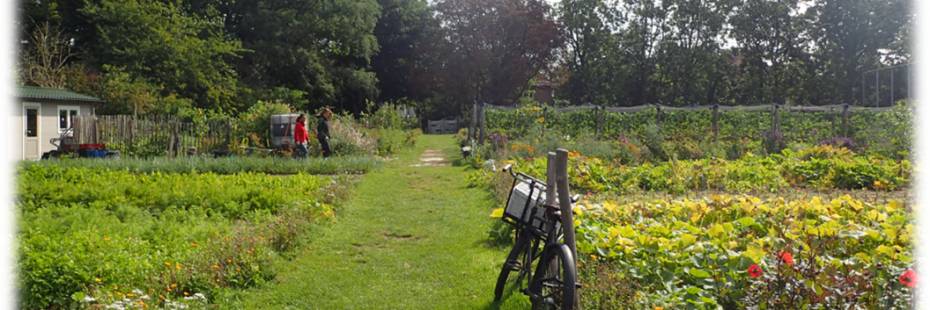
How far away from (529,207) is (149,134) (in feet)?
59.5

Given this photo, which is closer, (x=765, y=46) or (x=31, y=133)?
(x=31, y=133)

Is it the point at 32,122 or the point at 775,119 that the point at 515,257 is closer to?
the point at 775,119

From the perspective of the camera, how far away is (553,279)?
5.01m

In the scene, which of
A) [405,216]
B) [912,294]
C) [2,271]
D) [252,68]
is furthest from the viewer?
[252,68]

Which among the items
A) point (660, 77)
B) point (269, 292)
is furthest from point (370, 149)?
point (660, 77)

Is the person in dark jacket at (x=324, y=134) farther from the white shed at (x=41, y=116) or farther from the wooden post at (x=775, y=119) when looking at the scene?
the wooden post at (x=775, y=119)

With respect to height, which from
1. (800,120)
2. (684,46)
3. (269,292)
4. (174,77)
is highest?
(684,46)

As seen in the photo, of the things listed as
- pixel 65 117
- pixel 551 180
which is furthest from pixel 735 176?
pixel 65 117

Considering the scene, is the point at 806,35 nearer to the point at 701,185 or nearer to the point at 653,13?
the point at 653,13

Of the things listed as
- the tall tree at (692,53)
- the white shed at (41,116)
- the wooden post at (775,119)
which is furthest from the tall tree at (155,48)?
the tall tree at (692,53)

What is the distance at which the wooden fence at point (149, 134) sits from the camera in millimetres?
20766

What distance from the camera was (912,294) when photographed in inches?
162

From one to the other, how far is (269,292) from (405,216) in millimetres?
4226

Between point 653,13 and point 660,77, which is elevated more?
point 653,13
